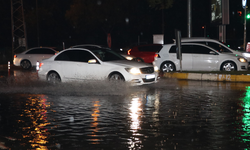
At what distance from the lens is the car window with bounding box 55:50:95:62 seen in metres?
15.4

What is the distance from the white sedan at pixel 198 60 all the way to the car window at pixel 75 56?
570 cm

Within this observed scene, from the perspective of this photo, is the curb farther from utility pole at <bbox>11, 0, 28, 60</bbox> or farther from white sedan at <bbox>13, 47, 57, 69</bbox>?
utility pole at <bbox>11, 0, 28, 60</bbox>

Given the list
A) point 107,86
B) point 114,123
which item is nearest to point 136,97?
point 107,86

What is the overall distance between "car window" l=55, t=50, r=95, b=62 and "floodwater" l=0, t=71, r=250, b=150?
3.36ft

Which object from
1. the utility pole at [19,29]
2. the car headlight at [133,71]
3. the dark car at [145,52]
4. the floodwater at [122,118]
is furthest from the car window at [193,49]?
the utility pole at [19,29]

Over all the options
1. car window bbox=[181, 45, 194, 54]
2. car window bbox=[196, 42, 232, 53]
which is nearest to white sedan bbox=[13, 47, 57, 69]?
car window bbox=[181, 45, 194, 54]

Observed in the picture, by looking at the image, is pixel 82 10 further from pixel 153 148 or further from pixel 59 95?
pixel 153 148

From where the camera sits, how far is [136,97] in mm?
12523

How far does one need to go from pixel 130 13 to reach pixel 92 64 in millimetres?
48699

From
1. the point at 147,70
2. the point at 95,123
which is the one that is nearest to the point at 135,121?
the point at 95,123

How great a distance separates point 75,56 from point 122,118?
23.3ft

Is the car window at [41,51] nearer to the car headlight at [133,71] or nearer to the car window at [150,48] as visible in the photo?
the car window at [150,48]

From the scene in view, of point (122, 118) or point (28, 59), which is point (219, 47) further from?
point (122, 118)

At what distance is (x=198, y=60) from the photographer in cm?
2086
